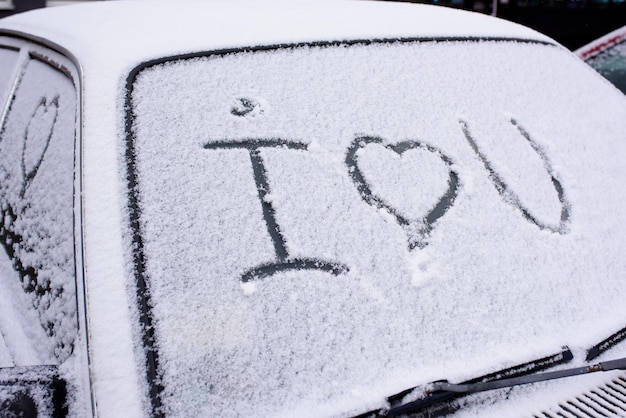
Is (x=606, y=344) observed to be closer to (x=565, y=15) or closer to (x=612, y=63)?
(x=612, y=63)

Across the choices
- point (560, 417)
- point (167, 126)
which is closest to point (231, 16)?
point (167, 126)

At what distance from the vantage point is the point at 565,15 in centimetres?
1080

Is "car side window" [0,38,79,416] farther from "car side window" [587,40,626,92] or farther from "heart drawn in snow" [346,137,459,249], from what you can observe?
"car side window" [587,40,626,92]

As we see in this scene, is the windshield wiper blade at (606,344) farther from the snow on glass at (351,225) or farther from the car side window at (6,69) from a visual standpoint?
the car side window at (6,69)

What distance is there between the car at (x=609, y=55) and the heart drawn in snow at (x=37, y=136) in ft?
9.84

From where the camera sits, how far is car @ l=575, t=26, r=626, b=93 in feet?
11.0

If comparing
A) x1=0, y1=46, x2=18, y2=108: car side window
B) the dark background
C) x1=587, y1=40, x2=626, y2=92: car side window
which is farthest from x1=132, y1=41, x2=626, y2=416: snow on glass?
the dark background

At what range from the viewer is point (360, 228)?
117 centimetres

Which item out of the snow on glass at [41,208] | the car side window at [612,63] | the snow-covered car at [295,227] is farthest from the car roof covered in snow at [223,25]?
the car side window at [612,63]

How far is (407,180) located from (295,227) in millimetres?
307

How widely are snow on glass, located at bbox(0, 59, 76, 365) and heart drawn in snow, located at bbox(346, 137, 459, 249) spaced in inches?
23.6

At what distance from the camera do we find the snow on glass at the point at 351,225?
3.26 feet

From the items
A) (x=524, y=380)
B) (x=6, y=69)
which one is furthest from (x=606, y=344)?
(x=6, y=69)

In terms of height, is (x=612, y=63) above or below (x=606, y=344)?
above
